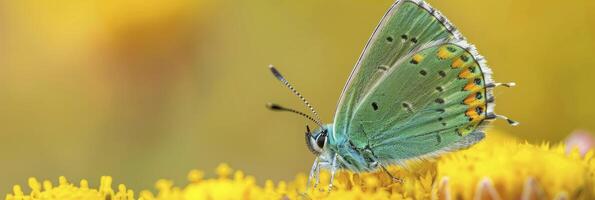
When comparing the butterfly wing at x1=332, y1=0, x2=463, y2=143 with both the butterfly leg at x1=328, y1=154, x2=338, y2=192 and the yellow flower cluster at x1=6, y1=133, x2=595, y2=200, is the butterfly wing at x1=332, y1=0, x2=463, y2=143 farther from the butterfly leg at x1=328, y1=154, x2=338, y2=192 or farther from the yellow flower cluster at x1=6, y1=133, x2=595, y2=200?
the yellow flower cluster at x1=6, y1=133, x2=595, y2=200

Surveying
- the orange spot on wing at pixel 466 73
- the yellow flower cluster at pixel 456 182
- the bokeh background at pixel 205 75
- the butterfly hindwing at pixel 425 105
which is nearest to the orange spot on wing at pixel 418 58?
the butterfly hindwing at pixel 425 105

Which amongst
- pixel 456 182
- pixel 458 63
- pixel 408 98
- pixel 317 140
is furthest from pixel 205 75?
pixel 456 182

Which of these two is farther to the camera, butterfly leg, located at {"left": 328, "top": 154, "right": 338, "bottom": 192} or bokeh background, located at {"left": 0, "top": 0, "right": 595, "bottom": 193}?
bokeh background, located at {"left": 0, "top": 0, "right": 595, "bottom": 193}

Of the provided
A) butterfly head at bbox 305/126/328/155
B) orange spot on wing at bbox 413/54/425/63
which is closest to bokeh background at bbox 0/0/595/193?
butterfly head at bbox 305/126/328/155

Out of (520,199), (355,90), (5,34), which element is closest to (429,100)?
(355,90)

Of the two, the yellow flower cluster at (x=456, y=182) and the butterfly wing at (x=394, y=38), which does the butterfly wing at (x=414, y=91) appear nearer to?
the butterfly wing at (x=394, y=38)

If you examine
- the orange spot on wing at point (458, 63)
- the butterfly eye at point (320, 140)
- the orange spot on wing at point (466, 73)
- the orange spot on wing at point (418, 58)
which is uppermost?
the orange spot on wing at point (418, 58)

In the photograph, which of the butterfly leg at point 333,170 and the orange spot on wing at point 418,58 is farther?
the orange spot on wing at point 418,58
